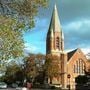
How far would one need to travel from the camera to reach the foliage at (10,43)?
837 inches

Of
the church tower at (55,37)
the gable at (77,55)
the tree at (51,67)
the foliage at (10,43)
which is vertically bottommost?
the foliage at (10,43)

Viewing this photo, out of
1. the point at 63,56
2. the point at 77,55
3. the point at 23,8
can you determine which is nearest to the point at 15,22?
the point at 23,8

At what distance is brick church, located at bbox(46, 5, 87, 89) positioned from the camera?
137875 millimetres

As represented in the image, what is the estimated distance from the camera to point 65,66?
140 meters

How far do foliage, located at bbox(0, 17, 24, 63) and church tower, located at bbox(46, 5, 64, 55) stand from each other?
446 feet

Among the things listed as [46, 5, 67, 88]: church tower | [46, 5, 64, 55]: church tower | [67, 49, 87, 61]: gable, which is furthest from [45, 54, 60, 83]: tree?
[46, 5, 64, 55]: church tower

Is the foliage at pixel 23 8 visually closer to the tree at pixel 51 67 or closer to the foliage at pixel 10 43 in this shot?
the foliage at pixel 10 43

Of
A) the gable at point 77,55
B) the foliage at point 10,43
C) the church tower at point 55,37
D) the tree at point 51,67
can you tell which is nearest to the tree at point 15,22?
the foliage at point 10,43

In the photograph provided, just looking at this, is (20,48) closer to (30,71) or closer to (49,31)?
(30,71)

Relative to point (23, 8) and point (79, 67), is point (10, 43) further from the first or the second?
point (79, 67)

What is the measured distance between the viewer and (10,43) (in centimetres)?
2159

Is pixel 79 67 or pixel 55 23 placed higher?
pixel 55 23

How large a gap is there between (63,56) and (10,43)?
118 metres

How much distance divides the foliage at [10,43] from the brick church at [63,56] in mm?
98433
